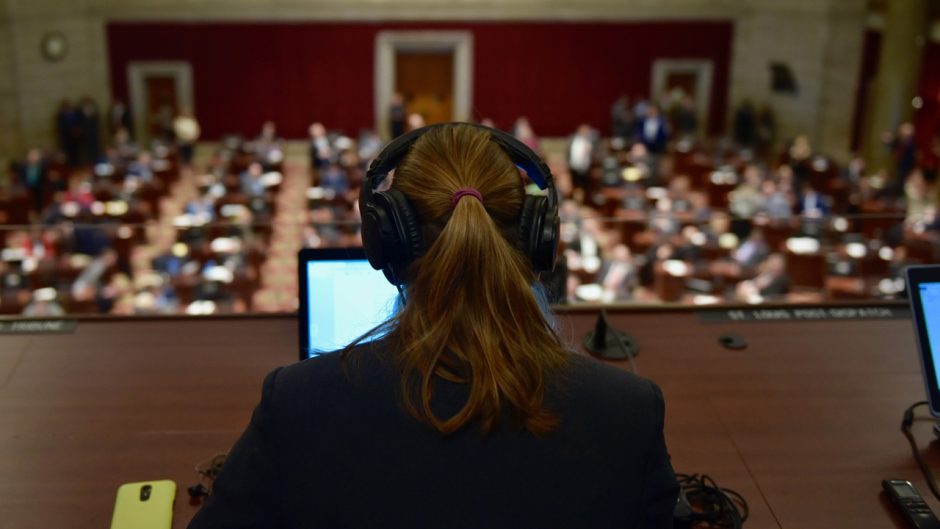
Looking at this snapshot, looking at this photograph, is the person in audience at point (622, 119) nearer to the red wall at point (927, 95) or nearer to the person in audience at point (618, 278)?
the red wall at point (927, 95)

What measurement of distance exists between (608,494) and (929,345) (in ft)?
4.39

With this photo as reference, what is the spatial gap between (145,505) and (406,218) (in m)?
1.06

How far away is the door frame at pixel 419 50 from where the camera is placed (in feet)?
54.6

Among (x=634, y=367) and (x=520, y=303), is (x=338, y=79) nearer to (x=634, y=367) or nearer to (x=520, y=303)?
(x=634, y=367)

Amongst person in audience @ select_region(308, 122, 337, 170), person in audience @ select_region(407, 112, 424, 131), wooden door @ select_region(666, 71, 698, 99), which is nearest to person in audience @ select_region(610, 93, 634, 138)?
wooden door @ select_region(666, 71, 698, 99)

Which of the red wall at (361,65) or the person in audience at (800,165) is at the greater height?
the red wall at (361,65)

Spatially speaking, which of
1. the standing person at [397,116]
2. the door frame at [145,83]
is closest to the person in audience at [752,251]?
the standing person at [397,116]

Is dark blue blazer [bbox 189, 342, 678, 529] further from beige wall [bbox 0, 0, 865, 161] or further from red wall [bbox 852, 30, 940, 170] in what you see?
beige wall [bbox 0, 0, 865, 161]

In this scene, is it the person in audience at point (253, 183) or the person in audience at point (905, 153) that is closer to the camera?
the person in audience at point (253, 183)

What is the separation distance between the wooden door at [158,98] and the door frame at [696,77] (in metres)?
8.67

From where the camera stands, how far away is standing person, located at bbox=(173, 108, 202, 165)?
49.4 feet

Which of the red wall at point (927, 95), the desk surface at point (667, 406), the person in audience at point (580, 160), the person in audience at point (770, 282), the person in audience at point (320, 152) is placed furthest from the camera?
the red wall at point (927, 95)

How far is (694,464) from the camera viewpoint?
2.12 m

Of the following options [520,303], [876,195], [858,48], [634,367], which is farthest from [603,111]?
[520,303]
